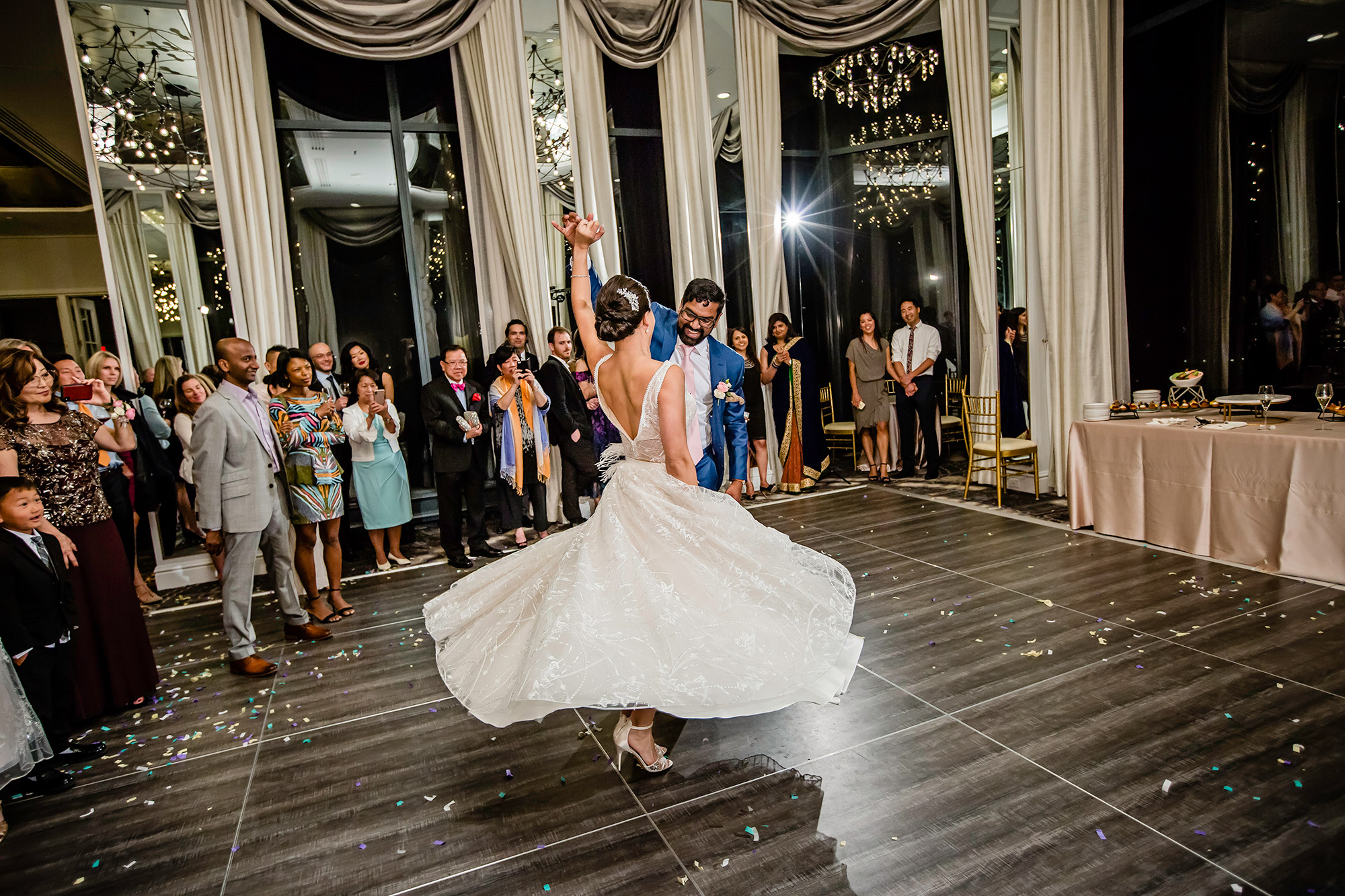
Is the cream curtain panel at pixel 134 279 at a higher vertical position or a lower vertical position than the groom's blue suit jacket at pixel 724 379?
higher

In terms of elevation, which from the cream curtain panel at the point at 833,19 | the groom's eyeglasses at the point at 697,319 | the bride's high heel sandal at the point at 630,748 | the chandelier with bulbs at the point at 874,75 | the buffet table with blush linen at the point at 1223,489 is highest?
Answer: the cream curtain panel at the point at 833,19

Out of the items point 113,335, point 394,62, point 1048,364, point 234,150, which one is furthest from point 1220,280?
point 113,335

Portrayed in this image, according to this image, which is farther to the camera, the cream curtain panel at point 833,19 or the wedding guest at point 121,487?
the cream curtain panel at point 833,19

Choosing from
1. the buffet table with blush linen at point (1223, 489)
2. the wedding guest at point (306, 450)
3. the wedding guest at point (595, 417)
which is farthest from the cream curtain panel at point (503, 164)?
the buffet table with blush linen at point (1223, 489)

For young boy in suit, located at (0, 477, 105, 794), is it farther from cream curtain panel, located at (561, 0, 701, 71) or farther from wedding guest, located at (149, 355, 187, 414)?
cream curtain panel, located at (561, 0, 701, 71)

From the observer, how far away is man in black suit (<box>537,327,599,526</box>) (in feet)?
18.4

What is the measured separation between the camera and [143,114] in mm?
5559

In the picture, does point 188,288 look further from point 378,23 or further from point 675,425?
point 675,425

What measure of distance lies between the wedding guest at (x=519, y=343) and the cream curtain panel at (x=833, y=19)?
3409 mm

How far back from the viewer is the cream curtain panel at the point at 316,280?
249 inches

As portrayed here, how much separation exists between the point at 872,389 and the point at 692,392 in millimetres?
3920

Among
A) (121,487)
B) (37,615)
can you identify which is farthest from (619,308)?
(121,487)

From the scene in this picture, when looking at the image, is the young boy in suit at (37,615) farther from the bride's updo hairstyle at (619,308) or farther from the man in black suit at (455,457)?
the man in black suit at (455,457)

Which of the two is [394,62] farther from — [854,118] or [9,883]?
[9,883]
